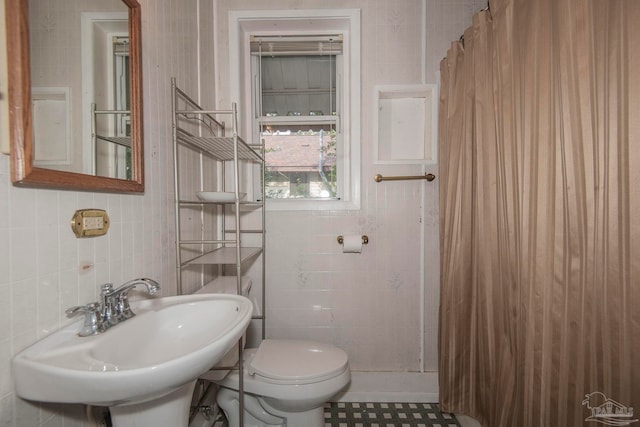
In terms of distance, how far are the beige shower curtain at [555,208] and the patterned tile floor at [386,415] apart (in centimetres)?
32

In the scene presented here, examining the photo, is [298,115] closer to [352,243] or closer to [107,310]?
[352,243]

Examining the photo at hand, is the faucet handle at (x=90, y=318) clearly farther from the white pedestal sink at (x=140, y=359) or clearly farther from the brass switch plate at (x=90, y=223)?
the brass switch plate at (x=90, y=223)

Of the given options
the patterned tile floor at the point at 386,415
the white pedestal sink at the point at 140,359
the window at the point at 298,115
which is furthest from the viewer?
the window at the point at 298,115

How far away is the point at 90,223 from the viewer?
2.19 feet

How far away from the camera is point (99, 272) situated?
0.71 metres

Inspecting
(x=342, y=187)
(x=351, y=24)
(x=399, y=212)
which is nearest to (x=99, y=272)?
(x=342, y=187)

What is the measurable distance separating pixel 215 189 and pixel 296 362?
1.01 m

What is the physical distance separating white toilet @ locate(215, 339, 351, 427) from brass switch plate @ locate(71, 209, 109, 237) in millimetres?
817

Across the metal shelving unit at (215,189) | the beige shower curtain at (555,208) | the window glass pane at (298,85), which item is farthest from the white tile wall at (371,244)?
the beige shower curtain at (555,208)

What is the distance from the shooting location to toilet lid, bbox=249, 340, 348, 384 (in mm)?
1085

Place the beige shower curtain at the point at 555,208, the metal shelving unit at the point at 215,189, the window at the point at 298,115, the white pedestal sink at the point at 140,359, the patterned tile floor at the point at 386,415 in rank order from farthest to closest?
the window at the point at 298,115, the patterned tile floor at the point at 386,415, the metal shelving unit at the point at 215,189, the beige shower curtain at the point at 555,208, the white pedestal sink at the point at 140,359

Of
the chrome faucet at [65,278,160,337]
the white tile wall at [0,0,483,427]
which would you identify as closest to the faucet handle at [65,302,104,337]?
the chrome faucet at [65,278,160,337]

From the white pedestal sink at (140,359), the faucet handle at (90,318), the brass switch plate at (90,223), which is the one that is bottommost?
the white pedestal sink at (140,359)

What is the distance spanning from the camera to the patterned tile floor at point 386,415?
4.51 feet
